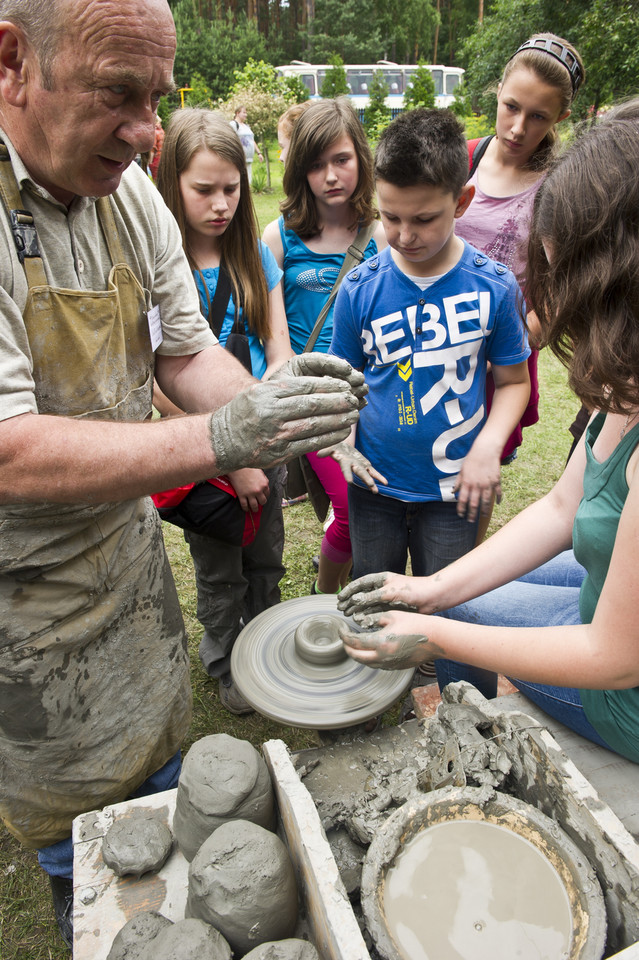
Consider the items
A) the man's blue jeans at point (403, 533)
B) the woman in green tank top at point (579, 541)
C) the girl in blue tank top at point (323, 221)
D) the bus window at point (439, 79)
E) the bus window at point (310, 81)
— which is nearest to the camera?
the woman in green tank top at point (579, 541)

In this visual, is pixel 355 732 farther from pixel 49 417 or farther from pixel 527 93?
pixel 527 93

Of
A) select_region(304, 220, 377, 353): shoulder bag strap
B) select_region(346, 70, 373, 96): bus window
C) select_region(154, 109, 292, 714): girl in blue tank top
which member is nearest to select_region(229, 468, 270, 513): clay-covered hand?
select_region(154, 109, 292, 714): girl in blue tank top

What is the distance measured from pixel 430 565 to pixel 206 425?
1.29m

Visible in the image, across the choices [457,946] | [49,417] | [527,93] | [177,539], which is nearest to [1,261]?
[49,417]

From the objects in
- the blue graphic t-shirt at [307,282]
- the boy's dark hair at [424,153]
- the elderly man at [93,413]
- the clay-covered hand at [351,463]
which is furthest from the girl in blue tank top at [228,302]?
the boy's dark hair at [424,153]

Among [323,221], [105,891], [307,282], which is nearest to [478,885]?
[105,891]

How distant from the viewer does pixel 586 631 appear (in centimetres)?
148

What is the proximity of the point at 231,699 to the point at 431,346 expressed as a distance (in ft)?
6.01

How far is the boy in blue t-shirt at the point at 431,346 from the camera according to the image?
2182 millimetres

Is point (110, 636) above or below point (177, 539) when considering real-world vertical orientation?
above

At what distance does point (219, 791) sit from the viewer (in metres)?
1.43

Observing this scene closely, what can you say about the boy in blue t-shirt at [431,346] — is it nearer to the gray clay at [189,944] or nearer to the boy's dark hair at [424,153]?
the boy's dark hair at [424,153]

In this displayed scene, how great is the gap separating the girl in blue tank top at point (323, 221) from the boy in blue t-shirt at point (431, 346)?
20.9 inches

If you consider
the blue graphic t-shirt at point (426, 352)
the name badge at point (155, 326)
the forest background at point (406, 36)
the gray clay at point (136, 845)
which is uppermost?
the forest background at point (406, 36)
